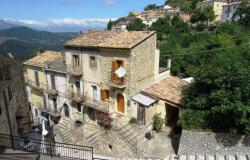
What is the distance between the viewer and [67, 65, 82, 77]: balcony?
23.8 metres

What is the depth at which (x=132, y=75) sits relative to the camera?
65.2 feet

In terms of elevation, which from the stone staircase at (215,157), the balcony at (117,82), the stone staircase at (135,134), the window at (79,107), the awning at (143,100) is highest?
the balcony at (117,82)

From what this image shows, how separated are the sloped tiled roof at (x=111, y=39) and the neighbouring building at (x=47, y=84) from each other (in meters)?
4.87

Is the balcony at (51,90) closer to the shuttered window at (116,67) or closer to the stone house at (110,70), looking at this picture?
the stone house at (110,70)

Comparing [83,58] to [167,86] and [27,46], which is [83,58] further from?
[27,46]

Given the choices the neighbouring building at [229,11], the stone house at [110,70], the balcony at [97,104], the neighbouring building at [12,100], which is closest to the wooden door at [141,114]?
the stone house at [110,70]

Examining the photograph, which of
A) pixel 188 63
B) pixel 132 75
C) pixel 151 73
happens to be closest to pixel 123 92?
pixel 132 75

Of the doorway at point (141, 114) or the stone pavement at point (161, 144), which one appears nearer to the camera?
the stone pavement at point (161, 144)

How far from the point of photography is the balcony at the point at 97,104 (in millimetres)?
22172

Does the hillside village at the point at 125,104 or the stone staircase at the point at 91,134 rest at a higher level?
the hillside village at the point at 125,104

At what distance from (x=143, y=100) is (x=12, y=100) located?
36.3 ft

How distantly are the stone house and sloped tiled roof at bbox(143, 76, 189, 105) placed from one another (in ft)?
2.41

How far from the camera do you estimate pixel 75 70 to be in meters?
24.2

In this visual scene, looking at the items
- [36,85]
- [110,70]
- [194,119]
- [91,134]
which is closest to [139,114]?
[110,70]
